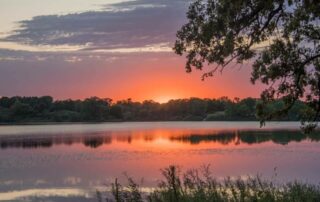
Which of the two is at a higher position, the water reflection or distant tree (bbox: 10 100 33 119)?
distant tree (bbox: 10 100 33 119)

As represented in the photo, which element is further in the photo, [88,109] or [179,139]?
[88,109]

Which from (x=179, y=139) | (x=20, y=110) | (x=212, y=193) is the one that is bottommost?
(x=179, y=139)

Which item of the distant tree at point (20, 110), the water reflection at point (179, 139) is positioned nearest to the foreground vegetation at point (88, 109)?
the distant tree at point (20, 110)

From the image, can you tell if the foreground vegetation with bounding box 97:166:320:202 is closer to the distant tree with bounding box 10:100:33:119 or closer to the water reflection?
the water reflection

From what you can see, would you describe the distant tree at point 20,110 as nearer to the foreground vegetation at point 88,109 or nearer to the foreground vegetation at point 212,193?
the foreground vegetation at point 88,109

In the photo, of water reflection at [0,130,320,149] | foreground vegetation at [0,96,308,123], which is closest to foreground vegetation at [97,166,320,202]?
water reflection at [0,130,320,149]

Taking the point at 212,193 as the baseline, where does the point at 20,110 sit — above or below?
above

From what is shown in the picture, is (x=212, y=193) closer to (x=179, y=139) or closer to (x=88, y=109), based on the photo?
(x=179, y=139)

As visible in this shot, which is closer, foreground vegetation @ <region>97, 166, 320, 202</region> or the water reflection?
foreground vegetation @ <region>97, 166, 320, 202</region>

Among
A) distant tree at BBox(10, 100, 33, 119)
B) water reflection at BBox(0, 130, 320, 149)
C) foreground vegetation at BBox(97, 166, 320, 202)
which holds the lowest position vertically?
water reflection at BBox(0, 130, 320, 149)

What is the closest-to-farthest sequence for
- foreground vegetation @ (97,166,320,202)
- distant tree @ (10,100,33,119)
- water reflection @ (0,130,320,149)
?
1. foreground vegetation @ (97,166,320,202)
2. water reflection @ (0,130,320,149)
3. distant tree @ (10,100,33,119)

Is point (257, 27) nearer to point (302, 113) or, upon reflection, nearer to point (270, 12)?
point (270, 12)

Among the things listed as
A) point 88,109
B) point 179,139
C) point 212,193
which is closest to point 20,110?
point 88,109

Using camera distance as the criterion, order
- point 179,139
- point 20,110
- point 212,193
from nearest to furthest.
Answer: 1. point 212,193
2. point 179,139
3. point 20,110
